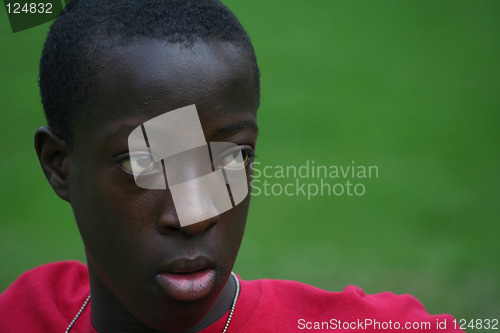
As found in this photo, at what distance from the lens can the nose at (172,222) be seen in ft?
6.83

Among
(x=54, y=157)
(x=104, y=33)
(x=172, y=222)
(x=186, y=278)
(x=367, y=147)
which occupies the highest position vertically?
(x=104, y=33)

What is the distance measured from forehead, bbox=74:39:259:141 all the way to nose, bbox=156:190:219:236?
237 mm

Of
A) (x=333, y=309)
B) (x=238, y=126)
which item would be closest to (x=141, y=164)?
(x=238, y=126)

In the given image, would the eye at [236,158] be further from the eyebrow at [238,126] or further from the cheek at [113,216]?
the cheek at [113,216]

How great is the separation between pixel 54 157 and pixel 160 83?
0.56m

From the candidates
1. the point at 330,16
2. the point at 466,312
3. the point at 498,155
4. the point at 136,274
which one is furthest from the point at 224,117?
the point at 330,16

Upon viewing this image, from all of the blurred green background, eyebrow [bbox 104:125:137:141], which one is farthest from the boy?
the blurred green background

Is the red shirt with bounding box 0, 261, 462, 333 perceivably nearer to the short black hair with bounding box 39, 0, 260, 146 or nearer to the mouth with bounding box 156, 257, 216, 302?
the mouth with bounding box 156, 257, 216, 302

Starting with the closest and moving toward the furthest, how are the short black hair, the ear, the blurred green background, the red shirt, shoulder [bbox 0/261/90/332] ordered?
the short black hair, the ear, the red shirt, shoulder [bbox 0/261/90/332], the blurred green background

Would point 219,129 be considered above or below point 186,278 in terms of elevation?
above

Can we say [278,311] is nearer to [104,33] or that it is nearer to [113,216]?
[113,216]

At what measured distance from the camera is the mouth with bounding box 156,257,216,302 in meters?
2.12

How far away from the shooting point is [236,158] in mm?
2273

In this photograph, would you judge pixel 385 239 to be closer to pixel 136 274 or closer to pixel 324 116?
pixel 324 116
